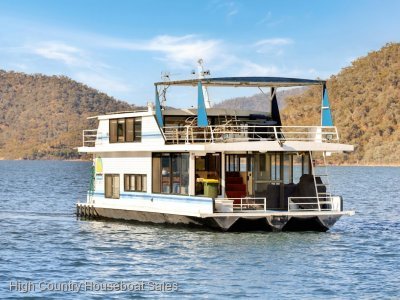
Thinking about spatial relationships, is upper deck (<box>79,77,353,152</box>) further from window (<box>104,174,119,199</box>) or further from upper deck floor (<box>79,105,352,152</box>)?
window (<box>104,174,119,199</box>)

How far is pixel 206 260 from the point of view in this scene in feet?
86.8

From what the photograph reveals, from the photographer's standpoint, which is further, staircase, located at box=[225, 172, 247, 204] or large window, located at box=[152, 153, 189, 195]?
staircase, located at box=[225, 172, 247, 204]

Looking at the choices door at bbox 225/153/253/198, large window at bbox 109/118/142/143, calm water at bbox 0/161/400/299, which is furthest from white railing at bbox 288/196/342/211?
large window at bbox 109/118/142/143

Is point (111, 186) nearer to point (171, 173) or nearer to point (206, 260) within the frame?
point (171, 173)

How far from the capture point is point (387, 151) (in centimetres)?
19388

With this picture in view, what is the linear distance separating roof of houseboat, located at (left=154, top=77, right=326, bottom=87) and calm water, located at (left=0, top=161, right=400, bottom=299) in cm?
561

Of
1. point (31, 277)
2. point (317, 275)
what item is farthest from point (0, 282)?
point (317, 275)

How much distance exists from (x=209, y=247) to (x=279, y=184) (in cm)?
481

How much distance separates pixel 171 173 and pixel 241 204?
3558mm

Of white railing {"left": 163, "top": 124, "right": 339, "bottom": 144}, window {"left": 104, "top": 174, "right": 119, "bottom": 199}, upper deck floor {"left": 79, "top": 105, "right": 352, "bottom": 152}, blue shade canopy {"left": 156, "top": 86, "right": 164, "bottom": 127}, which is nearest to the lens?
upper deck floor {"left": 79, "top": 105, "right": 352, "bottom": 152}

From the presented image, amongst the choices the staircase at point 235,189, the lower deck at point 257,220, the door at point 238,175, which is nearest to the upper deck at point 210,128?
the door at point 238,175

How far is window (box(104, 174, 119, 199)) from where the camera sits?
35656mm

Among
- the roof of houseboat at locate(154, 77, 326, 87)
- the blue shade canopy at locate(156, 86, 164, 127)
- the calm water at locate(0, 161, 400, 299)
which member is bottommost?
the calm water at locate(0, 161, 400, 299)

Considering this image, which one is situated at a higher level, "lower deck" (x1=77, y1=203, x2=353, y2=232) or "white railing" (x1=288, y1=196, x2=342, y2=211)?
"white railing" (x1=288, y1=196, x2=342, y2=211)
